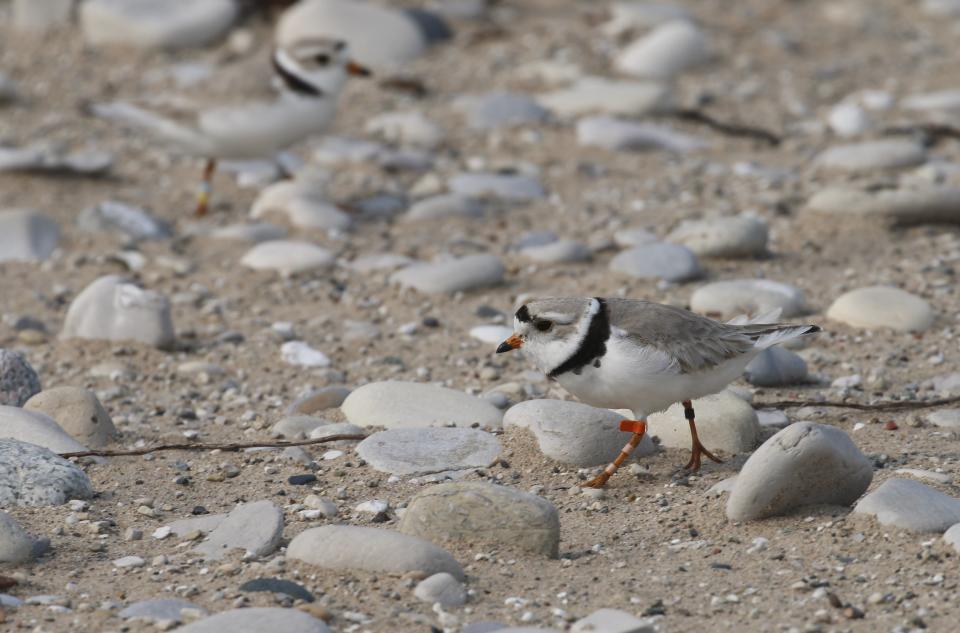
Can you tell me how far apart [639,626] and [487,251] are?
4.22m

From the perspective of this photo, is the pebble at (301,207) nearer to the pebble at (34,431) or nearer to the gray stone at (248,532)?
the pebble at (34,431)

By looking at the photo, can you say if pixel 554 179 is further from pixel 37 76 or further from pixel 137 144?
pixel 37 76

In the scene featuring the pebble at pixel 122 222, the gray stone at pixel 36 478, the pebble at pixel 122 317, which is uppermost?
the gray stone at pixel 36 478

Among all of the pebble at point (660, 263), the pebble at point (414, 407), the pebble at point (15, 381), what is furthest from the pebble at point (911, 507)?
the pebble at point (15, 381)

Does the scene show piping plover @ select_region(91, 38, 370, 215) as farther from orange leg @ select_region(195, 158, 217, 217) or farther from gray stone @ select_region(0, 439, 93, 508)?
gray stone @ select_region(0, 439, 93, 508)

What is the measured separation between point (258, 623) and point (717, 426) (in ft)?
6.83

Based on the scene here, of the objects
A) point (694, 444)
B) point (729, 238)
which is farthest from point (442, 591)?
point (729, 238)

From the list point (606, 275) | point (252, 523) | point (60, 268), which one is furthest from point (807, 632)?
point (60, 268)

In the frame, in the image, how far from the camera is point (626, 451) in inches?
178

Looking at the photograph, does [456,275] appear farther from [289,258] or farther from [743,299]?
[743,299]

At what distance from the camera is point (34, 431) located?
4723mm

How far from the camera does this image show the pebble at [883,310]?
5977 mm

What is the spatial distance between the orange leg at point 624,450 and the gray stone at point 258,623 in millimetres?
1392

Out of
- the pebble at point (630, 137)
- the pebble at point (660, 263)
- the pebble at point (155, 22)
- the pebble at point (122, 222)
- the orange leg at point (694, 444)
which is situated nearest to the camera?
the orange leg at point (694, 444)
